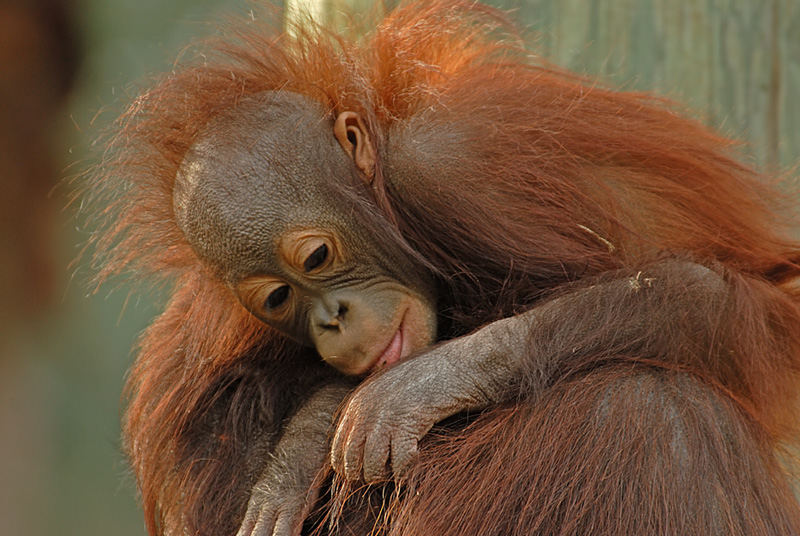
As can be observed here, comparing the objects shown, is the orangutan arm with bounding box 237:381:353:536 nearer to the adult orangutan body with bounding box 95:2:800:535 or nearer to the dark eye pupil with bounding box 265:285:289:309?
the adult orangutan body with bounding box 95:2:800:535

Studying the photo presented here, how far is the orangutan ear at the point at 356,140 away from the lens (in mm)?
2338

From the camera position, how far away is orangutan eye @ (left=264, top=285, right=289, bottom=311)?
239 centimetres

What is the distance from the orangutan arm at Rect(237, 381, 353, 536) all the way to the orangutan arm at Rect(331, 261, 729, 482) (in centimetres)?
14

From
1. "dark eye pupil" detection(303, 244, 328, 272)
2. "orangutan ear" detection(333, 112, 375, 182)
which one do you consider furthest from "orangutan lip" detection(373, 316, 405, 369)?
"orangutan ear" detection(333, 112, 375, 182)

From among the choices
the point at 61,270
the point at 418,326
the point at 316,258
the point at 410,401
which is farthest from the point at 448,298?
the point at 61,270

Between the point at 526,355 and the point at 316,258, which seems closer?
the point at 526,355

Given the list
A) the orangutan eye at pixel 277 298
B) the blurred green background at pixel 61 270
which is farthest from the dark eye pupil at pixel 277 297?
the blurred green background at pixel 61 270

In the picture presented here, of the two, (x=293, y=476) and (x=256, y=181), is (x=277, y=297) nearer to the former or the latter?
(x=256, y=181)

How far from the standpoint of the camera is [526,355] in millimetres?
2016

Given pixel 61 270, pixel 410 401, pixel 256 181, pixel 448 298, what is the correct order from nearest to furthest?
pixel 410 401
pixel 256 181
pixel 448 298
pixel 61 270

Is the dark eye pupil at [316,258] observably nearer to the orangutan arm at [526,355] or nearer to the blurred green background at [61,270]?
the orangutan arm at [526,355]

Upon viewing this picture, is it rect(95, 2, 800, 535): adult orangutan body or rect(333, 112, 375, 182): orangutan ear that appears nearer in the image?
rect(95, 2, 800, 535): adult orangutan body

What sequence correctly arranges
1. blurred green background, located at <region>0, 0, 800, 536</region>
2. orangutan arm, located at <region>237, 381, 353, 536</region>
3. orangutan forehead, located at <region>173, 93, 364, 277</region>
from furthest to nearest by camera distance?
blurred green background, located at <region>0, 0, 800, 536</region> < orangutan forehead, located at <region>173, 93, 364, 277</region> < orangutan arm, located at <region>237, 381, 353, 536</region>

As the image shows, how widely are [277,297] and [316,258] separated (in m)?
0.15
